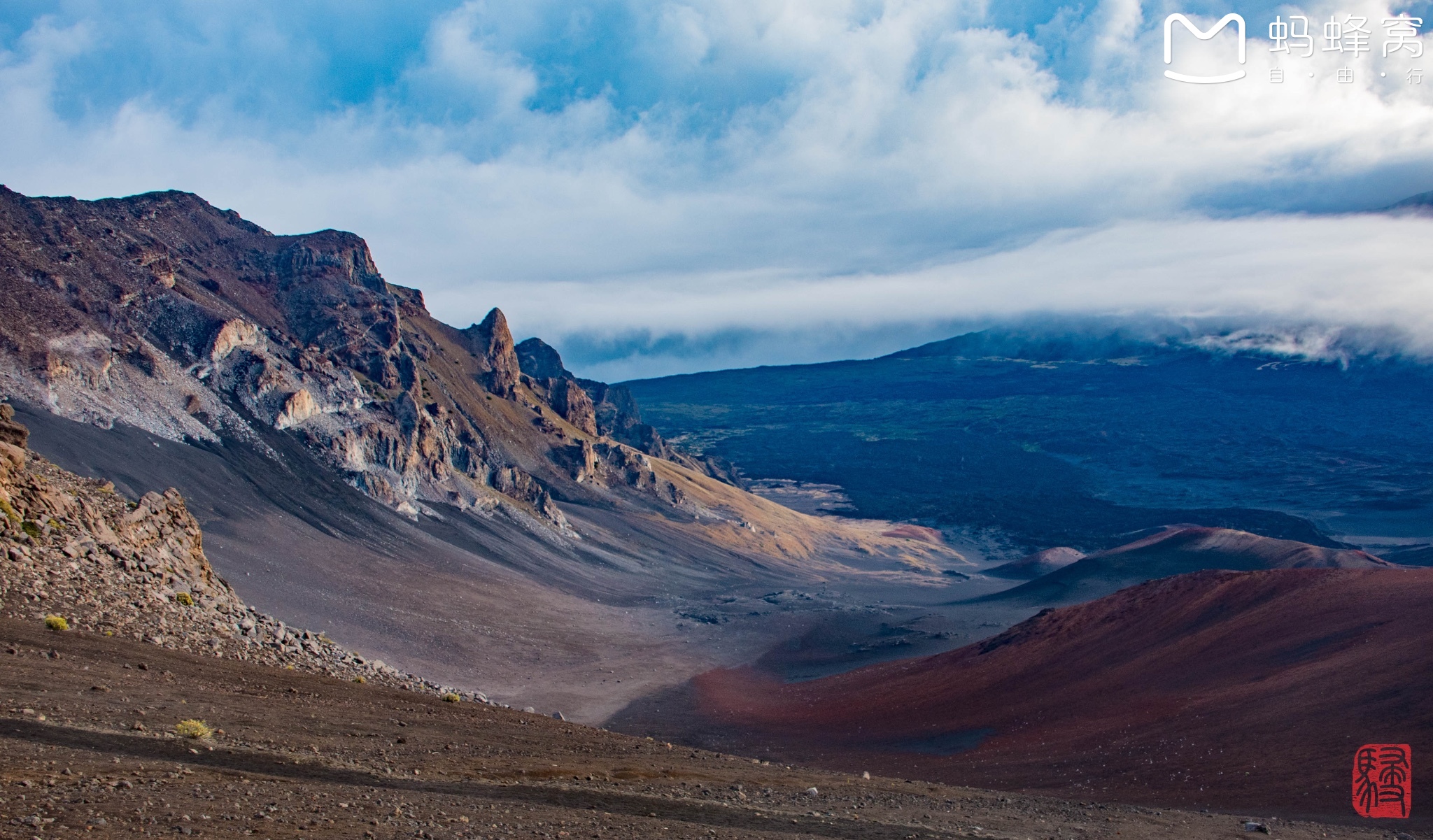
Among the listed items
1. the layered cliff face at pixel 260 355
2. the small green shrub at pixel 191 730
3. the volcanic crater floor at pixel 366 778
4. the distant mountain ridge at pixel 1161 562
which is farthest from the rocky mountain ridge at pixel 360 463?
the small green shrub at pixel 191 730

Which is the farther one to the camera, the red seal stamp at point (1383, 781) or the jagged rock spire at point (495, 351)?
the jagged rock spire at point (495, 351)

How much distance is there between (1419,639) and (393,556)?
2333 inches

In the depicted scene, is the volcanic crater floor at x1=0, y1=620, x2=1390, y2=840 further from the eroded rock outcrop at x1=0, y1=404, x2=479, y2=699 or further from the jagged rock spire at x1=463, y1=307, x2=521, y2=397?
the jagged rock spire at x1=463, y1=307, x2=521, y2=397

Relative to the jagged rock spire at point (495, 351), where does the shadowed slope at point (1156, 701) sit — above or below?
below

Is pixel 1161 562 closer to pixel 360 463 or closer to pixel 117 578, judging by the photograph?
pixel 360 463

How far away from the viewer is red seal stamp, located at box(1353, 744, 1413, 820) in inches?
800

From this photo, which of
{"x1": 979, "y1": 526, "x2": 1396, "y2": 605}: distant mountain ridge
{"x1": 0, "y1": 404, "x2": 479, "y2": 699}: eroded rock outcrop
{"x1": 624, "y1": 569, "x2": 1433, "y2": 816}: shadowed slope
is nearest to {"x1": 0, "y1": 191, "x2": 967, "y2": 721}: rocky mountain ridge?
{"x1": 624, "y1": 569, "x2": 1433, "y2": 816}: shadowed slope

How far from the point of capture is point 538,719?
22.0 meters

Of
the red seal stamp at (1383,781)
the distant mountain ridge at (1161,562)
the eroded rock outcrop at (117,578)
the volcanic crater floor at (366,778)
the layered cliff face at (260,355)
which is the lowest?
the distant mountain ridge at (1161,562)

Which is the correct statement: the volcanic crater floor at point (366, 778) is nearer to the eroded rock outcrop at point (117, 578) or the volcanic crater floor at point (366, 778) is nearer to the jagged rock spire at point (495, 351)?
the eroded rock outcrop at point (117, 578)

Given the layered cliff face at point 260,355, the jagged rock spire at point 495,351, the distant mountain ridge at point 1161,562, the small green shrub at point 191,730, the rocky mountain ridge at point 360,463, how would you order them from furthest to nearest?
the jagged rock spire at point 495,351, the distant mountain ridge at point 1161,562, the layered cliff face at point 260,355, the rocky mountain ridge at point 360,463, the small green shrub at point 191,730

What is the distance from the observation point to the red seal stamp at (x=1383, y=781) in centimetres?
2033

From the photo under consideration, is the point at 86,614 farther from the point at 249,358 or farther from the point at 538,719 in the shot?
the point at 249,358

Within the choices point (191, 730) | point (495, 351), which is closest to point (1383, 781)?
point (191, 730)
